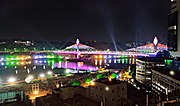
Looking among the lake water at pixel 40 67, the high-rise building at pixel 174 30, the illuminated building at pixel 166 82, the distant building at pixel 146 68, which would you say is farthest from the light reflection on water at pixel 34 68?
the illuminated building at pixel 166 82

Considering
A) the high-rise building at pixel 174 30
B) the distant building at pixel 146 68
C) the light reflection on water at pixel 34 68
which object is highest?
the high-rise building at pixel 174 30

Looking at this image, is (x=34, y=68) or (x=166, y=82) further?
(x=34, y=68)

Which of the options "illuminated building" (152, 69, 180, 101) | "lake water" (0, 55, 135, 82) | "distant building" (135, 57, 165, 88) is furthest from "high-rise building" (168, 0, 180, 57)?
"lake water" (0, 55, 135, 82)

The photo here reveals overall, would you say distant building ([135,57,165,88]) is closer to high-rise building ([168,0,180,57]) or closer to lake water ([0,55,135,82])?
high-rise building ([168,0,180,57])

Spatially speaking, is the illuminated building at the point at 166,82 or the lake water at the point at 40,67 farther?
the lake water at the point at 40,67

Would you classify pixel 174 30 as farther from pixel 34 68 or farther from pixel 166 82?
pixel 34 68

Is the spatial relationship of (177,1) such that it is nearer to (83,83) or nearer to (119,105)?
(83,83)

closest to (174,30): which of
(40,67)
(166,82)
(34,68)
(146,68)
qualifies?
(146,68)

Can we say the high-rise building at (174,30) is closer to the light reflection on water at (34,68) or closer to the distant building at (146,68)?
the distant building at (146,68)
